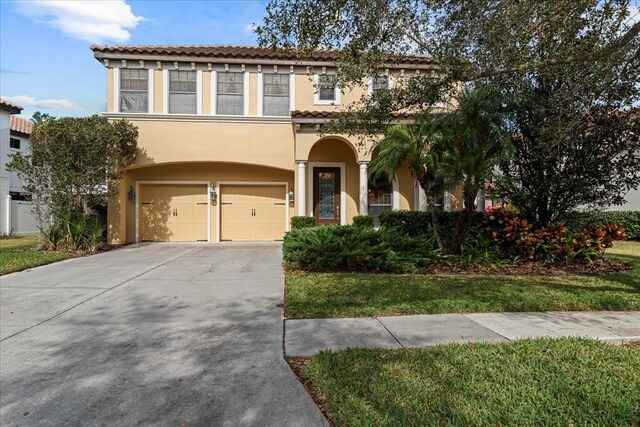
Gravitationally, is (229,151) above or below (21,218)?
above

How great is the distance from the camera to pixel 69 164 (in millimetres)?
11406

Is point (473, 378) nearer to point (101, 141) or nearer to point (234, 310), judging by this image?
point (234, 310)

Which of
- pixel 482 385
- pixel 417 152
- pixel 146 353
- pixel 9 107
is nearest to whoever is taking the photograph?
pixel 482 385

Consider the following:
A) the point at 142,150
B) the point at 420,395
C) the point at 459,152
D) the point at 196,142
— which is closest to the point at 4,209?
the point at 142,150

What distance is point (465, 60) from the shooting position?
586 cm

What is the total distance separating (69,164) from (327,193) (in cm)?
838

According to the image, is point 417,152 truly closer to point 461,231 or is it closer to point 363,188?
point 461,231

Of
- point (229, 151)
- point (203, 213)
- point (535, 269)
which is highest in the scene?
point (229, 151)

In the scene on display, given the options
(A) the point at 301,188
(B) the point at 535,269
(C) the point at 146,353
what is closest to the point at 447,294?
(B) the point at 535,269

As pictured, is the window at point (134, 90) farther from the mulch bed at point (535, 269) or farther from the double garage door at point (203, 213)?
the mulch bed at point (535, 269)

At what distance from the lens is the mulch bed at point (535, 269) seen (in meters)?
8.25

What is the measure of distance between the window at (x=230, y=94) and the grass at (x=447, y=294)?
8485mm

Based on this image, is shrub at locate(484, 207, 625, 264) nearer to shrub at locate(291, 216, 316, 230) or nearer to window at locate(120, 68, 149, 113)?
shrub at locate(291, 216, 316, 230)

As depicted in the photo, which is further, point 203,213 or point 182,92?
point 203,213
